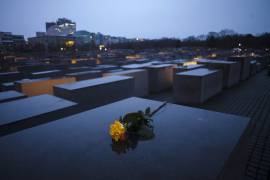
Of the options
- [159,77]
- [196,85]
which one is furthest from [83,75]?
[196,85]

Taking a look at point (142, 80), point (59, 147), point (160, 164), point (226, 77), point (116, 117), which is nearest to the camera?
point (160, 164)

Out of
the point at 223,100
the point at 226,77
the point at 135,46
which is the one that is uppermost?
the point at 135,46

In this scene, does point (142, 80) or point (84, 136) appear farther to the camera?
point (142, 80)

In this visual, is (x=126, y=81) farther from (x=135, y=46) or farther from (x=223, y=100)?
(x=135, y=46)

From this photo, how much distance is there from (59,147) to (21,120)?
142cm

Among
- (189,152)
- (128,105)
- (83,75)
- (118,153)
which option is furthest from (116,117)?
(83,75)

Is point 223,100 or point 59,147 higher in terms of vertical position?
point 59,147

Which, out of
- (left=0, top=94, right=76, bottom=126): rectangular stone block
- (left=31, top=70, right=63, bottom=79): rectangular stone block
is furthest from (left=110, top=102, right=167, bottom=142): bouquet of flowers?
(left=31, top=70, right=63, bottom=79): rectangular stone block

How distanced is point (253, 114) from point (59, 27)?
154 meters

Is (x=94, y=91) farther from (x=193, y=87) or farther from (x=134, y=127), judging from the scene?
(x=193, y=87)

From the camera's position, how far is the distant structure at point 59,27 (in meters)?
135

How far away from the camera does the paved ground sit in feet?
13.2

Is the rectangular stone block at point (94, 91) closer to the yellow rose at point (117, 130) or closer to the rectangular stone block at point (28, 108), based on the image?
the rectangular stone block at point (28, 108)

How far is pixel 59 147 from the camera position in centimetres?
183
